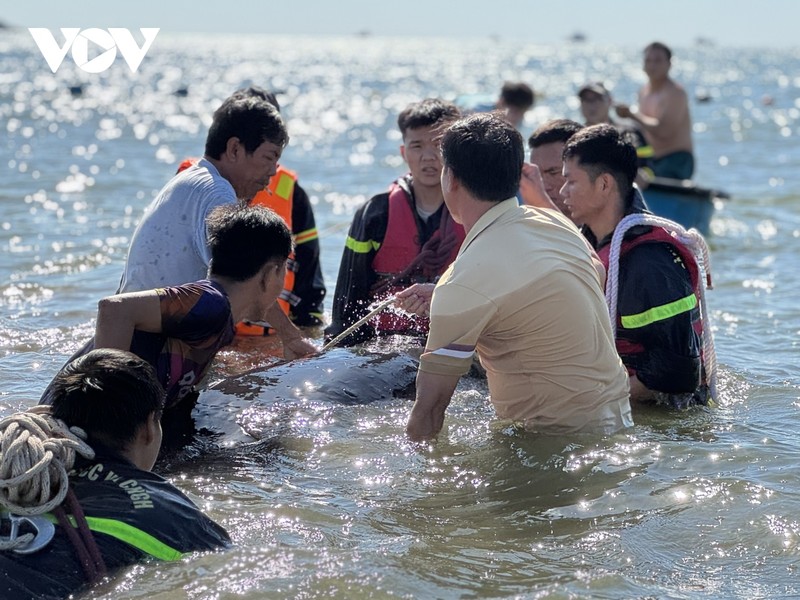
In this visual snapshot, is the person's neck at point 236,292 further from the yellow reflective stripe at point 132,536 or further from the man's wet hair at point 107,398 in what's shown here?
the yellow reflective stripe at point 132,536

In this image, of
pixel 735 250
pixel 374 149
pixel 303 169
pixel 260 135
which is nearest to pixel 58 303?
pixel 260 135

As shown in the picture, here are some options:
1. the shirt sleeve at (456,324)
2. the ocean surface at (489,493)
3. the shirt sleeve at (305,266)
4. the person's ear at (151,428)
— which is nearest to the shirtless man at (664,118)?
the ocean surface at (489,493)

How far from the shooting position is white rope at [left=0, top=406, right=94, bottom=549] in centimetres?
317

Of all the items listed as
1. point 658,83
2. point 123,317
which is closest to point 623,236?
point 123,317

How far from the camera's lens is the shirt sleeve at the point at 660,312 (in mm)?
5254

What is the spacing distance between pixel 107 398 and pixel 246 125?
8.04ft

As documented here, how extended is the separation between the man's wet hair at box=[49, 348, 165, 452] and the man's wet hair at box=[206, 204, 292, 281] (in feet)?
3.25

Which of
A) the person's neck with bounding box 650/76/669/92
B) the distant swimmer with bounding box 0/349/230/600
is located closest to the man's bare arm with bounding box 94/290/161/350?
the distant swimmer with bounding box 0/349/230/600

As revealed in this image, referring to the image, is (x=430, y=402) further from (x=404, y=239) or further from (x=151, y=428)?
A: (x=404, y=239)

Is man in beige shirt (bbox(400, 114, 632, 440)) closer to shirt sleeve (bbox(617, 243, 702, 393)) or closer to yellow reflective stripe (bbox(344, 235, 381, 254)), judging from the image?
shirt sleeve (bbox(617, 243, 702, 393))

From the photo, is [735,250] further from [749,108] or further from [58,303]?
[749,108]

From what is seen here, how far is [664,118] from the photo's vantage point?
39.9 ft

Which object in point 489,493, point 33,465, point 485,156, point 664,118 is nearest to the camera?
point 33,465

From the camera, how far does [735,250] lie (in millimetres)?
12023
